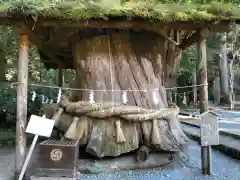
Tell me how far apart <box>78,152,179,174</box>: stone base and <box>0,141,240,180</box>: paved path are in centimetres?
14

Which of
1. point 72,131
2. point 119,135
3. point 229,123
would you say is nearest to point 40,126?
point 72,131

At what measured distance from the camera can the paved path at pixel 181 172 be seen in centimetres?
505

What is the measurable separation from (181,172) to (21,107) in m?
3.16

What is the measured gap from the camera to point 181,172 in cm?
543

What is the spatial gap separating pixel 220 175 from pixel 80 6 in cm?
→ 386

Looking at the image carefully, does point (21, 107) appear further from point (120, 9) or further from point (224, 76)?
point (224, 76)

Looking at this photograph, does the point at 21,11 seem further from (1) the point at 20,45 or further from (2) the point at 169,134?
(2) the point at 169,134

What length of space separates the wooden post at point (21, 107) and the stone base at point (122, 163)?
3.87 ft

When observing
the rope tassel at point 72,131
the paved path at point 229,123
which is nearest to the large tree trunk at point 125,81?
the rope tassel at point 72,131

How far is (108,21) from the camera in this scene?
4684 mm

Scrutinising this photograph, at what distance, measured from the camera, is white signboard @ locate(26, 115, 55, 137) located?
4.40m

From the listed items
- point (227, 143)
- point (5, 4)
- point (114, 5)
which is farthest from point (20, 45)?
point (227, 143)

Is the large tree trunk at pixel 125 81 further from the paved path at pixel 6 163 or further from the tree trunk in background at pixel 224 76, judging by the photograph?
the tree trunk in background at pixel 224 76

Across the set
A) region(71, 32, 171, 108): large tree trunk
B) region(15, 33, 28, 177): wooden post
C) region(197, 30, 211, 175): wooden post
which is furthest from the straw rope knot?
region(15, 33, 28, 177): wooden post
